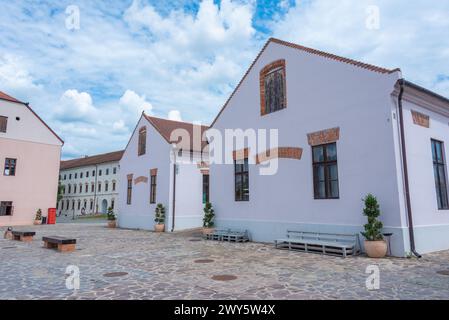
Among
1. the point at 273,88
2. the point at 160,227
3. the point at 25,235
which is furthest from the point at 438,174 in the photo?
the point at 25,235

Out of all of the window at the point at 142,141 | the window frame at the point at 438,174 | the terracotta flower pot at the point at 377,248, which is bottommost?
the terracotta flower pot at the point at 377,248

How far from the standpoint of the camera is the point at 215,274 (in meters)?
7.18

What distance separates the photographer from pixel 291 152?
12.2m

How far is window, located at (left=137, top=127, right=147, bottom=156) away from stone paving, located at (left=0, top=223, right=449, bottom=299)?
1228 centimetres

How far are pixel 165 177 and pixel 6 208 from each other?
50.6ft

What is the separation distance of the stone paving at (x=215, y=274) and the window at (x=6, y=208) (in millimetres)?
18400

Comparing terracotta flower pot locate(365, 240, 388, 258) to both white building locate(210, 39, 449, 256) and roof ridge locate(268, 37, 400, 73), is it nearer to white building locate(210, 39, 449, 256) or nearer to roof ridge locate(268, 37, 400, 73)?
white building locate(210, 39, 449, 256)

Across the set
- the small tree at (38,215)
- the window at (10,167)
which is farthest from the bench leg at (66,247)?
the window at (10,167)

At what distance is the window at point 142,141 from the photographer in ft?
73.8

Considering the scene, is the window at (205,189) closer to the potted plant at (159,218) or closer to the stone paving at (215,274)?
the potted plant at (159,218)

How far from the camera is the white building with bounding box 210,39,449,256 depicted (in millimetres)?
9523

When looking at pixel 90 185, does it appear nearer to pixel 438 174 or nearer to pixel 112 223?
pixel 112 223

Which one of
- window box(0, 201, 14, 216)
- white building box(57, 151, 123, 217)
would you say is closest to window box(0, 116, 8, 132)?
window box(0, 201, 14, 216)
